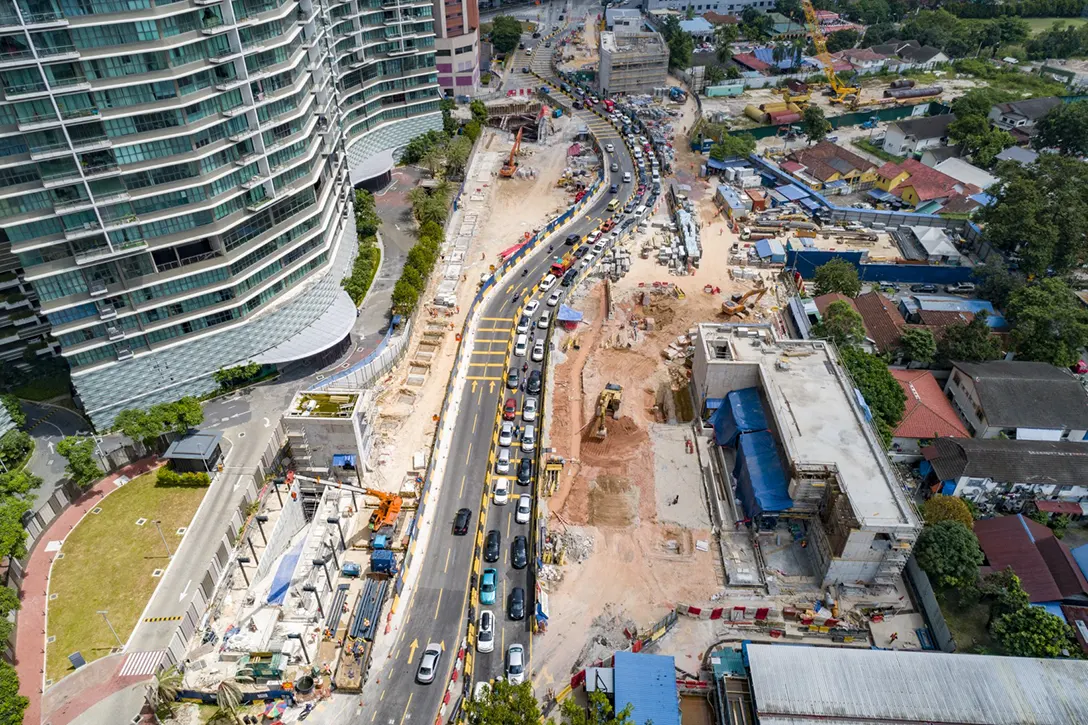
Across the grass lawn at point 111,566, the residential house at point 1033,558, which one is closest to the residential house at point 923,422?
the residential house at point 1033,558

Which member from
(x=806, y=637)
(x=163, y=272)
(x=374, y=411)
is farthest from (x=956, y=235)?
(x=163, y=272)

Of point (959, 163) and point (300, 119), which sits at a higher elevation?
point (300, 119)

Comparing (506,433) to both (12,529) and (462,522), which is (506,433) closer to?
(462,522)

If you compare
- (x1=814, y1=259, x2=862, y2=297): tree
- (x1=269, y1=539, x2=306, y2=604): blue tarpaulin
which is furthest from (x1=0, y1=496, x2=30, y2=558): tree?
(x1=814, y1=259, x2=862, y2=297): tree

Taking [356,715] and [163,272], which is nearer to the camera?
[356,715]

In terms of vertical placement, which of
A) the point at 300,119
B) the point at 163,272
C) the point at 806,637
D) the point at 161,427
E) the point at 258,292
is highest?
the point at 300,119

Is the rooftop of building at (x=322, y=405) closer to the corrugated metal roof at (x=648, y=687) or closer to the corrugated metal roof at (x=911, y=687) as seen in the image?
the corrugated metal roof at (x=648, y=687)

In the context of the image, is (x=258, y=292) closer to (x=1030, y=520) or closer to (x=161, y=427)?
(x=161, y=427)
